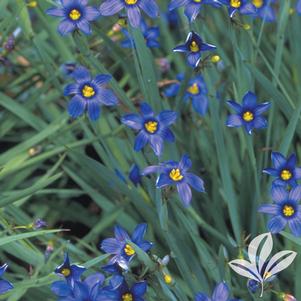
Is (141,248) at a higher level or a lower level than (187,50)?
lower

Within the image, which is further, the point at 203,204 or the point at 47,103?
the point at 47,103

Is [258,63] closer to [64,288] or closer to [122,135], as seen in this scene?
[122,135]

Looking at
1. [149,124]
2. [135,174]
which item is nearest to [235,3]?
[149,124]

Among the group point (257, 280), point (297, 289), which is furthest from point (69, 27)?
point (297, 289)

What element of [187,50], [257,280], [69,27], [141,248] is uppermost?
[69,27]

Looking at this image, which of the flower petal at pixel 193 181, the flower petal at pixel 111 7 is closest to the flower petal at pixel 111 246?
the flower petal at pixel 193 181

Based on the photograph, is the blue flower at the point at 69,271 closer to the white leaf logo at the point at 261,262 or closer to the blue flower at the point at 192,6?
the white leaf logo at the point at 261,262
